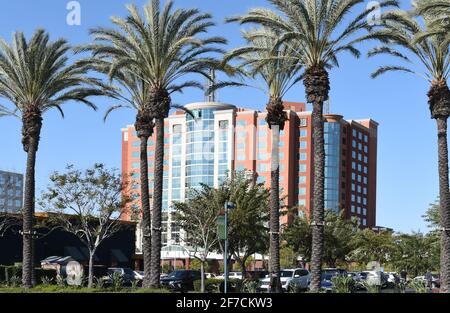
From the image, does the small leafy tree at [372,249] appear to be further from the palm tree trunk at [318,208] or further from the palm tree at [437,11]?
the palm tree at [437,11]

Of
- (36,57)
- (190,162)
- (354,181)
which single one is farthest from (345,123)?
(36,57)

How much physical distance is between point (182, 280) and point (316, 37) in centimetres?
2256

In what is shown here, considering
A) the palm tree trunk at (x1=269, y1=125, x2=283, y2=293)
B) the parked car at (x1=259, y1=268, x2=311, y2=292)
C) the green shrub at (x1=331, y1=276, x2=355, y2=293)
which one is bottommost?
the parked car at (x1=259, y1=268, x2=311, y2=292)

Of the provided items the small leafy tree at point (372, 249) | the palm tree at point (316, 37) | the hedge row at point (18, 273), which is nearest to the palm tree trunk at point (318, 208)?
the palm tree at point (316, 37)

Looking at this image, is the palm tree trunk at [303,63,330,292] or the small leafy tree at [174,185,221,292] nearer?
the palm tree trunk at [303,63,330,292]

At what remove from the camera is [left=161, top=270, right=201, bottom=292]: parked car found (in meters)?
48.4

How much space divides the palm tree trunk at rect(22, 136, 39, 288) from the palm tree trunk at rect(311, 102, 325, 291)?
15191 mm

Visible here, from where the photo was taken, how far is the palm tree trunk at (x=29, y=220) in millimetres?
38188

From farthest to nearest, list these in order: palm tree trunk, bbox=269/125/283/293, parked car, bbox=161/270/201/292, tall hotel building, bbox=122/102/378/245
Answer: tall hotel building, bbox=122/102/378/245
parked car, bbox=161/270/201/292
palm tree trunk, bbox=269/125/283/293

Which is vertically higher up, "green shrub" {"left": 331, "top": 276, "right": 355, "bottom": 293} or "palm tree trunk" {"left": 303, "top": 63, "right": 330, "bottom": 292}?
"palm tree trunk" {"left": 303, "top": 63, "right": 330, "bottom": 292}

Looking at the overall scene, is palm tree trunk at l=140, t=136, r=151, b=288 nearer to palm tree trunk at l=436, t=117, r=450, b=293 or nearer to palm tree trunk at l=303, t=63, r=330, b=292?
palm tree trunk at l=303, t=63, r=330, b=292

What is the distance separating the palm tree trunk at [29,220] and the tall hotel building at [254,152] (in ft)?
333

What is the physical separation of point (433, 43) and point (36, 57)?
20016mm

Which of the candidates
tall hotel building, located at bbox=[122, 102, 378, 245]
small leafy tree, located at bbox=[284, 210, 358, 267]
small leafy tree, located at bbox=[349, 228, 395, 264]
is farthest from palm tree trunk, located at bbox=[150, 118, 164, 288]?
tall hotel building, located at bbox=[122, 102, 378, 245]
